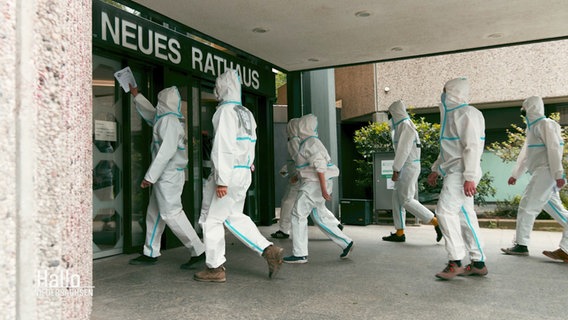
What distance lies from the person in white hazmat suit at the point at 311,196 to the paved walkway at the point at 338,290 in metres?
0.26

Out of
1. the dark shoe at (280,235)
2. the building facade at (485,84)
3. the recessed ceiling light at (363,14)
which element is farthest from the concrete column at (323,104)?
the building facade at (485,84)

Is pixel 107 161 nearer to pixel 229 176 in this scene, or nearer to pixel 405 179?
pixel 229 176

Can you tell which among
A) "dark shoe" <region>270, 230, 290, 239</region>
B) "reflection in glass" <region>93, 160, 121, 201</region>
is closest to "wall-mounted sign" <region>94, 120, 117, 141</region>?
"reflection in glass" <region>93, 160, 121, 201</region>

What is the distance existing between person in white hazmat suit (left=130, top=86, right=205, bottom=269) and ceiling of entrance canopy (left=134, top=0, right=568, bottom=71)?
131 cm

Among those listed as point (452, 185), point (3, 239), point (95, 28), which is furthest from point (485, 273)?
point (95, 28)

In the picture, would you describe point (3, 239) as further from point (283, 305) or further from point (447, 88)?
point (447, 88)

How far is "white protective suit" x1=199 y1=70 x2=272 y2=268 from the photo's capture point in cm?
464

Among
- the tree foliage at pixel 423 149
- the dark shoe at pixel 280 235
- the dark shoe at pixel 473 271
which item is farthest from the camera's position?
the tree foliage at pixel 423 149

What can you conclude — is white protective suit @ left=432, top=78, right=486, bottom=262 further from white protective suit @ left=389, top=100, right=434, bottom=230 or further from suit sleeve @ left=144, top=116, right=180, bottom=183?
suit sleeve @ left=144, top=116, right=180, bottom=183

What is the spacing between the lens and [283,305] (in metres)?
3.79

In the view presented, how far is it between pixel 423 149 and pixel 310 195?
5.78 m

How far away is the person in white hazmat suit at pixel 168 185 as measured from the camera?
536 centimetres

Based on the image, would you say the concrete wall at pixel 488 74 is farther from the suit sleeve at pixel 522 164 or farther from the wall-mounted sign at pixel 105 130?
the wall-mounted sign at pixel 105 130

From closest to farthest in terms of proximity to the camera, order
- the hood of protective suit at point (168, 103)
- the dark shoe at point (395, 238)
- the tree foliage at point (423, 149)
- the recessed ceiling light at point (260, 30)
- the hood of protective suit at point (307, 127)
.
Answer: the hood of protective suit at point (168, 103), the hood of protective suit at point (307, 127), the recessed ceiling light at point (260, 30), the dark shoe at point (395, 238), the tree foliage at point (423, 149)
